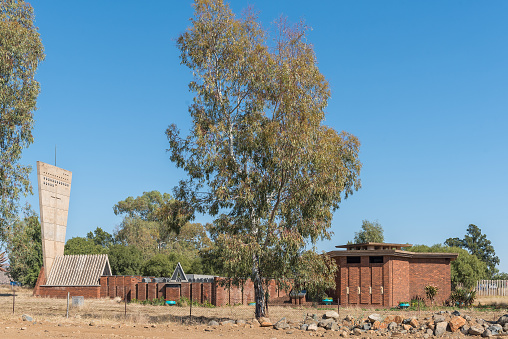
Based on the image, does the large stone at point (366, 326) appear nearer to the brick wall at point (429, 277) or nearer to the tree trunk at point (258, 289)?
the tree trunk at point (258, 289)

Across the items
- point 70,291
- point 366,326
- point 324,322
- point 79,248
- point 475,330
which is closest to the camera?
point 475,330

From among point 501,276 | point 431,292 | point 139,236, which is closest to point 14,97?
point 431,292

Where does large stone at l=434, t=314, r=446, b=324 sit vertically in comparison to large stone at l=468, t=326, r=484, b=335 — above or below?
above

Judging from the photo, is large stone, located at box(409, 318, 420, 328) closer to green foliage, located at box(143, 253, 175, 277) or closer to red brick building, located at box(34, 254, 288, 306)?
red brick building, located at box(34, 254, 288, 306)

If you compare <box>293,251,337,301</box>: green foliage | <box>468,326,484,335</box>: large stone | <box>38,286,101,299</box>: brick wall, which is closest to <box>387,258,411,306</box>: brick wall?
<box>293,251,337,301</box>: green foliage

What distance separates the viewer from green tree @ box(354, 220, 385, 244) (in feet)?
252

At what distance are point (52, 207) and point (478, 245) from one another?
287 ft

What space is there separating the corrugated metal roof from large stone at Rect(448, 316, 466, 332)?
34.4 meters

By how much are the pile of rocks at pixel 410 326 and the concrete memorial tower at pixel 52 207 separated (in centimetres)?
3171

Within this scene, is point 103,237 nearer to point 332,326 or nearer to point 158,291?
point 158,291

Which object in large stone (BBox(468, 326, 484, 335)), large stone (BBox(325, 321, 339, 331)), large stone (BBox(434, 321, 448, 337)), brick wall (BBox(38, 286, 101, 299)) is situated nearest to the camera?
large stone (BBox(468, 326, 484, 335))

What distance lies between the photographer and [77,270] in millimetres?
50781

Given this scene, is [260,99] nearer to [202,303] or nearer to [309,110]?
[309,110]

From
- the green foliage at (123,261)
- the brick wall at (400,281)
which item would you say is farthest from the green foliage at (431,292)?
the green foliage at (123,261)
